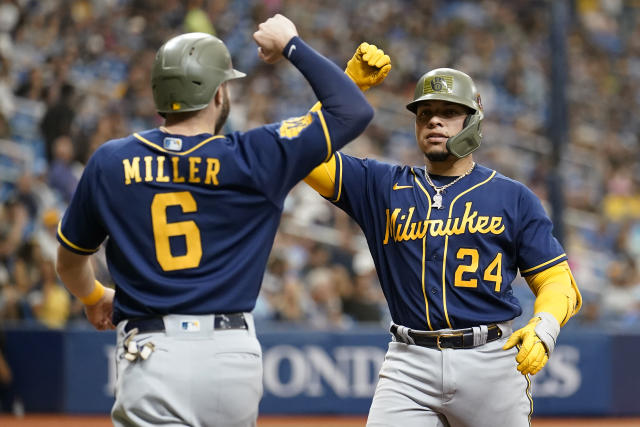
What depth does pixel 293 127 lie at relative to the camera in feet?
10.5

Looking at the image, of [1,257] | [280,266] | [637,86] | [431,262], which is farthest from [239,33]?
[431,262]

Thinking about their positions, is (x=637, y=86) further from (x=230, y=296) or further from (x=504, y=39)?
(x=230, y=296)

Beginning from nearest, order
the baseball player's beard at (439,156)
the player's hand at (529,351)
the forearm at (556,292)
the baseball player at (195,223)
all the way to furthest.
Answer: the baseball player at (195,223) < the player's hand at (529,351) < the forearm at (556,292) < the baseball player's beard at (439,156)

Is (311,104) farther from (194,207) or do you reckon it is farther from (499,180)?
(194,207)

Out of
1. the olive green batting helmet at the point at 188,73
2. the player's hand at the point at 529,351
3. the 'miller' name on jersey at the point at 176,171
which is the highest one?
the olive green batting helmet at the point at 188,73

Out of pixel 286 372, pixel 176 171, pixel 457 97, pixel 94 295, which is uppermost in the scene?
pixel 457 97

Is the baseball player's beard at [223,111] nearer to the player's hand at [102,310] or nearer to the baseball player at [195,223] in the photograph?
the baseball player at [195,223]

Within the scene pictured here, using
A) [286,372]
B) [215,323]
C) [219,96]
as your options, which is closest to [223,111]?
[219,96]

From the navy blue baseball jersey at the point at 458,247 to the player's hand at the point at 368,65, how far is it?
509 millimetres

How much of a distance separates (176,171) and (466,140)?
1.58 m

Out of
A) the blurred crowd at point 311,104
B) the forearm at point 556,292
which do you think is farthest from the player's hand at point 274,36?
the blurred crowd at point 311,104

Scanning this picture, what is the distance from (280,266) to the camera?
10648 millimetres

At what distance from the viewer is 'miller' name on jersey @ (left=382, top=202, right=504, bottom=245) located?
163 inches

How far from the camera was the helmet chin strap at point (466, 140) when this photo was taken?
165 inches
